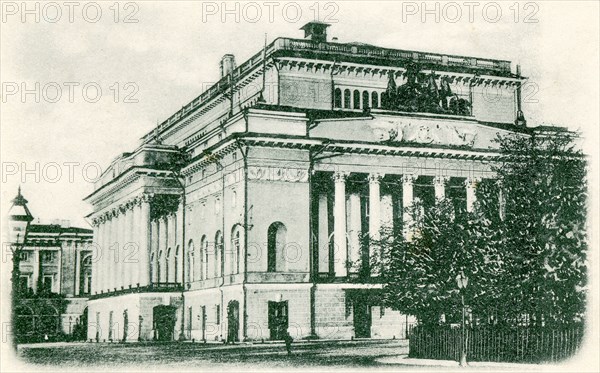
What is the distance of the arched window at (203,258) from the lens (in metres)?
51.8

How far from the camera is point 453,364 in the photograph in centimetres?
2836

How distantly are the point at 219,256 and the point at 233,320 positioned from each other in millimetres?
5126

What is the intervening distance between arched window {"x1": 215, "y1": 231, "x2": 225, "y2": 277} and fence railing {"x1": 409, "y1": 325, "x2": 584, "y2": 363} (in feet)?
64.8

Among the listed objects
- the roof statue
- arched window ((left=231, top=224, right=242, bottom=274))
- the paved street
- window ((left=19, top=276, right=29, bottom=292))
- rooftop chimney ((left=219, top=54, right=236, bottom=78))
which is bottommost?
the paved street

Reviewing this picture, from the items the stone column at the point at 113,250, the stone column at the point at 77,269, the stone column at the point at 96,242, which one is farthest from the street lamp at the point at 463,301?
the stone column at the point at 77,269

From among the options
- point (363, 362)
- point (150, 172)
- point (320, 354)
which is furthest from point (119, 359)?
point (150, 172)

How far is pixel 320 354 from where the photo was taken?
112 feet

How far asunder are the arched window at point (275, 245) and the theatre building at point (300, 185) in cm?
7

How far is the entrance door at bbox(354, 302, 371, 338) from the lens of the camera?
4675 centimetres

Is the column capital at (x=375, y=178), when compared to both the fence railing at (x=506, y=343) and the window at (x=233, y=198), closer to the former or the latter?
the window at (x=233, y=198)

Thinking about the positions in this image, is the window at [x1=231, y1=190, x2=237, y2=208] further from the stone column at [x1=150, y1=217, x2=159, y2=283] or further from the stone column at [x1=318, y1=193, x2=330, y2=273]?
the stone column at [x1=150, y1=217, x2=159, y2=283]

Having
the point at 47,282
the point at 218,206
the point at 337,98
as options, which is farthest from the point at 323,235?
the point at 47,282

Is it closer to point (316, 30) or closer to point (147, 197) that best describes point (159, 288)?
point (147, 197)

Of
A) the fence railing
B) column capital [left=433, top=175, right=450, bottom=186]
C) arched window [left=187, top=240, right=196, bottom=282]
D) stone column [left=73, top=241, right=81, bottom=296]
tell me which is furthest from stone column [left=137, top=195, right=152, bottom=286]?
stone column [left=73, top=241, right=81, bottom=296]
